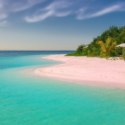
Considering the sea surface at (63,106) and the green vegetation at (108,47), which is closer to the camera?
the sea surface at (63,106)

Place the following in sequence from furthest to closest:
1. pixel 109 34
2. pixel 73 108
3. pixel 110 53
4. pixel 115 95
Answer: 1. pixel 109 34
2. pixel 110 53
3. pixel 115 95
4. pixel 73 108

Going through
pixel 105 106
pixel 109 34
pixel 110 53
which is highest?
pixel 109 34

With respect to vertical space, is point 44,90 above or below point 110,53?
below

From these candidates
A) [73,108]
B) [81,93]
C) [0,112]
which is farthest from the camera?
[81,93]

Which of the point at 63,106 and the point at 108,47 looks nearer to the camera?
the point at 63,106

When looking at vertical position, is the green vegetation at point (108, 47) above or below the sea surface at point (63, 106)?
above

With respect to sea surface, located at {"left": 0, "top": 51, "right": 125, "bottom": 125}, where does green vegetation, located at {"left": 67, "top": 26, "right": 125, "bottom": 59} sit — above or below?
above

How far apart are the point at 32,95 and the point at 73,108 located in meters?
2.48

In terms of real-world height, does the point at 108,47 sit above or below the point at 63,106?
above

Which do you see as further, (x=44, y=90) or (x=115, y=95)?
(x=44, y=90)

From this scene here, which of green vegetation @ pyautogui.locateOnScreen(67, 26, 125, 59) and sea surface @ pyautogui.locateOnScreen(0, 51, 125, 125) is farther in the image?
green vegetation @ pyautogui.locateOnScreen(67, 26, 125, 59)

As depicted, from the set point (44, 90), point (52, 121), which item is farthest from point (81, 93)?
point (52, 121)

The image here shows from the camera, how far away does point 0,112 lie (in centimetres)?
504

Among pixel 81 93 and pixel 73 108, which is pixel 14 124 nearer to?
pixel 73 108
